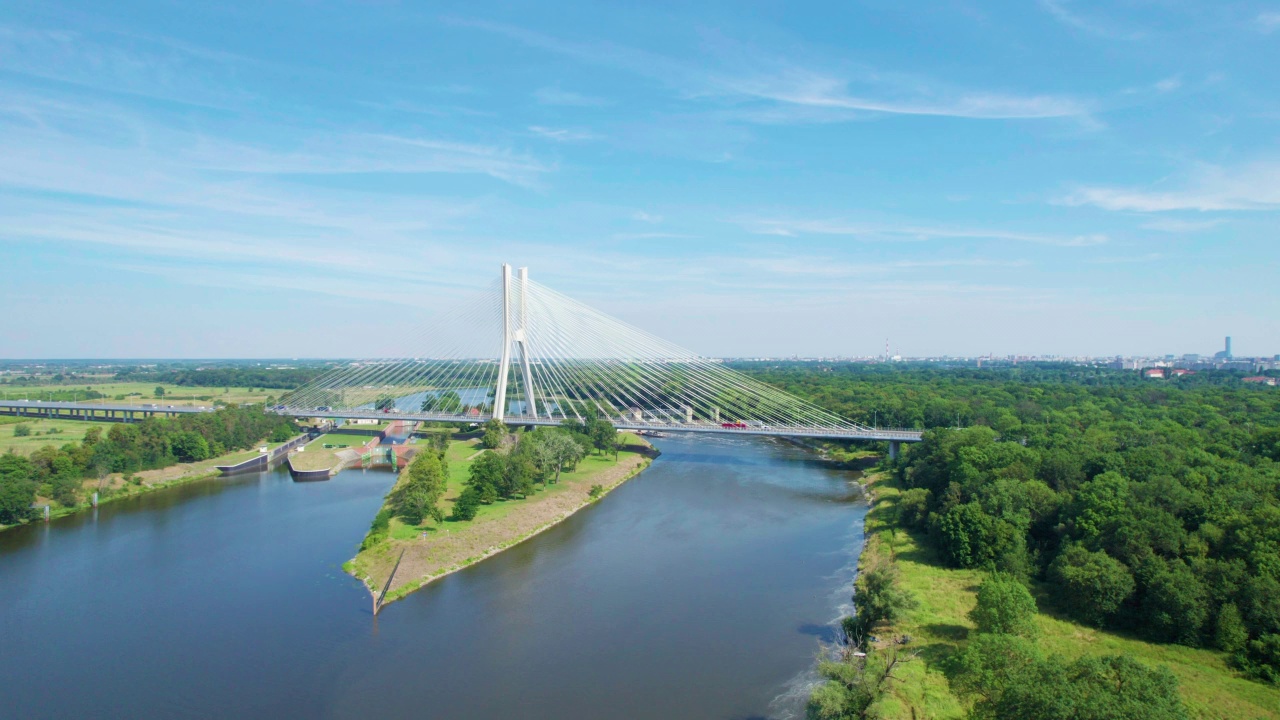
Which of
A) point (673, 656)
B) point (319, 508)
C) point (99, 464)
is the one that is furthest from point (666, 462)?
point (99, 464)

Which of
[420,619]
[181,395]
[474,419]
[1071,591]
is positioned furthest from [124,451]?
[181,395]

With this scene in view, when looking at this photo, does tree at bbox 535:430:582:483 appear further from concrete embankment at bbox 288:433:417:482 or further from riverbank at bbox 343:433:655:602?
concrete embankment at bbox 288:433:417:482

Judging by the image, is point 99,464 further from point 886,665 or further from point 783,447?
point 783,447

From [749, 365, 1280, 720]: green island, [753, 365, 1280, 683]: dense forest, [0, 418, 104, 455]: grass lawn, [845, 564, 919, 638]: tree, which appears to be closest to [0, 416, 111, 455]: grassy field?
[0, 418, 104, 455]: grass lawn

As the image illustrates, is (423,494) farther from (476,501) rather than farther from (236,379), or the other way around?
(236,379)

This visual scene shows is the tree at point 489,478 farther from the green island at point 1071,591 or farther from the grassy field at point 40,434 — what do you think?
the grassy field at point 40,434

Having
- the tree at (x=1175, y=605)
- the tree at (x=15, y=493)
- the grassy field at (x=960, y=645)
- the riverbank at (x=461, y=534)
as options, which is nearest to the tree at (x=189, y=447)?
the tree at (x=15, y=493)
